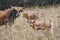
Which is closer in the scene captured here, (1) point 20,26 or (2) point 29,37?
(2) point 29,37

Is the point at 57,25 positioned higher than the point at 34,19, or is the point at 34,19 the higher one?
the point at 34,19

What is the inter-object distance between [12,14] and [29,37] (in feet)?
2.49

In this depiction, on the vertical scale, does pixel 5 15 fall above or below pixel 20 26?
above

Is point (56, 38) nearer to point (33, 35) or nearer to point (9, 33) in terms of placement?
point (33, 35)

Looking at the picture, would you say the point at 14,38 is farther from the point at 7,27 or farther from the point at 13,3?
the point at 13,3

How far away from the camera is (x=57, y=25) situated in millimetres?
6852

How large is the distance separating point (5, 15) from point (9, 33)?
0.46 meters

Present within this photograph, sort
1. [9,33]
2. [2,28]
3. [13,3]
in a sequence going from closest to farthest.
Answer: [9,33] < [2,28] < [13,3]

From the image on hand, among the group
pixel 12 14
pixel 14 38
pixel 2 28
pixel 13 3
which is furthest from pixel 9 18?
pixel 13 3

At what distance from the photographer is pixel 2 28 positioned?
6.85 m

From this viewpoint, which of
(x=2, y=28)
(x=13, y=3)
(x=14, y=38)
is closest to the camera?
(x=14, y=38)

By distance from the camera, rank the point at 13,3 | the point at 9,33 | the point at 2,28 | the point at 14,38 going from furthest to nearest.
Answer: the point at 13,3 → the point at 2,28 → the point at 9,33 → the point at 14,38

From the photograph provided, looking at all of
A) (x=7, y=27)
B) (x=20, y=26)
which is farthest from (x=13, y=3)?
(x=7, y=27)

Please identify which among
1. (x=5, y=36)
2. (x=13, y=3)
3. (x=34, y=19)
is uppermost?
(x=34, y=19)
